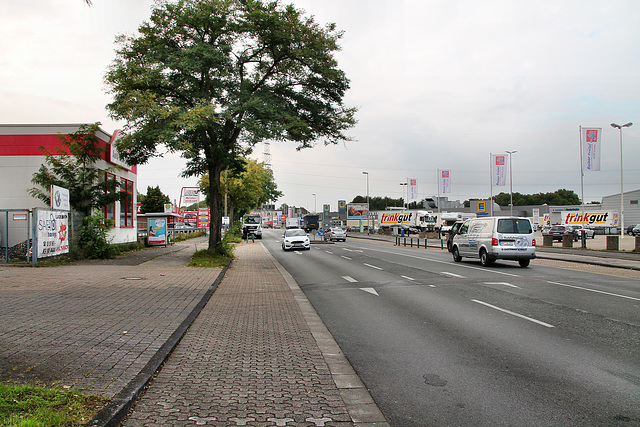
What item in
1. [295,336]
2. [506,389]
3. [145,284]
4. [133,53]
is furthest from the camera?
[133,53]

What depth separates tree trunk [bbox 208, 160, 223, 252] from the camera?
20672mm

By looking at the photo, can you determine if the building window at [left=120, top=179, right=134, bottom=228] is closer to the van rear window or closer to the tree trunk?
the tree trunk

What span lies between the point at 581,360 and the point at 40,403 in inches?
237

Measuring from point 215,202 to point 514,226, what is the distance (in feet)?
42.9

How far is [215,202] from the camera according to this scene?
20906 millimetres

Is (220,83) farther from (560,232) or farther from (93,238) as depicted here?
(560,232)

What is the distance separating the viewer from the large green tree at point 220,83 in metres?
17.9

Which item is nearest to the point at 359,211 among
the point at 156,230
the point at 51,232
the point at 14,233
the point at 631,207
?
the point at 631,207

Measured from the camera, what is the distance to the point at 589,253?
26609 mm

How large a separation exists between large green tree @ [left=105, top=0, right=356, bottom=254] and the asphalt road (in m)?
8.99

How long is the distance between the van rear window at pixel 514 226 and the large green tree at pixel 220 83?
27.8ft

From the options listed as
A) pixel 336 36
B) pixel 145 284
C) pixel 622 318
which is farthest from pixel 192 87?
pixel 622 318

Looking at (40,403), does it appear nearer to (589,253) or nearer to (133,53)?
(133,53)

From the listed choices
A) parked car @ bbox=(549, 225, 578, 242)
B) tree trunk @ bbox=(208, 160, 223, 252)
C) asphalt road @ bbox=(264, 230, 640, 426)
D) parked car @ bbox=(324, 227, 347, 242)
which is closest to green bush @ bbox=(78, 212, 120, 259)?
tree trunk @ bbox=(208, 160, 223, 252)
